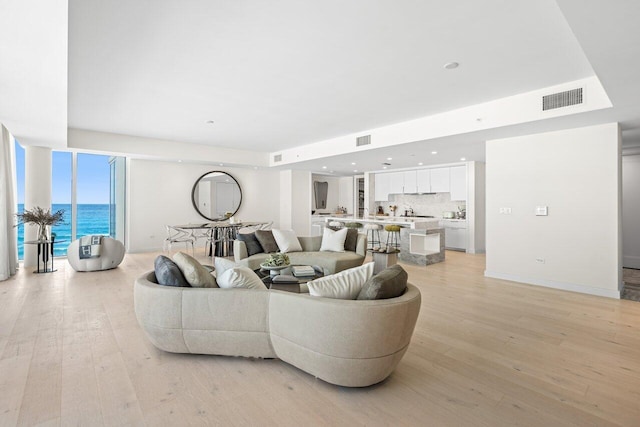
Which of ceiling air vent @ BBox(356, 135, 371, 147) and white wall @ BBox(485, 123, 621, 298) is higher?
ceiling air vent @ BBox(356, 135, 371, 147)

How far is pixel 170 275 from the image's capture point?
2.63 metres

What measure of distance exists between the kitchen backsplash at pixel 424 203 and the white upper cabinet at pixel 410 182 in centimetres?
50

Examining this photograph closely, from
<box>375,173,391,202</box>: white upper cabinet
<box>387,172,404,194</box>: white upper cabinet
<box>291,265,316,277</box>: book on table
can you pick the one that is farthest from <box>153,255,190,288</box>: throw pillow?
<box>375,173,391,202</box>: white upper cabinet

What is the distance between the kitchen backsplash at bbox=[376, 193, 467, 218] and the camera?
30.6ft

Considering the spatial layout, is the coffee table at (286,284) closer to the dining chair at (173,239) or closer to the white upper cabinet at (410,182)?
the dining chair at (173,239)

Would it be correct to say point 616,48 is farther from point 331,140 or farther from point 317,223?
point 317,223

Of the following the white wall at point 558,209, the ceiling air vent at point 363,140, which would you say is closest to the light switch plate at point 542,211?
the white wall at point 558,209

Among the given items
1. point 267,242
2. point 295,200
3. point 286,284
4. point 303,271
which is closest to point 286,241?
point 267,242

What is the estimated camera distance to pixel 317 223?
10773 mm

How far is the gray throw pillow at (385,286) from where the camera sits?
2.17m

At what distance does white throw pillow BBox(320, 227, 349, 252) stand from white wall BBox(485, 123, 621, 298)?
250 centimetres

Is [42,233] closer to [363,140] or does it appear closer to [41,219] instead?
[41,219]

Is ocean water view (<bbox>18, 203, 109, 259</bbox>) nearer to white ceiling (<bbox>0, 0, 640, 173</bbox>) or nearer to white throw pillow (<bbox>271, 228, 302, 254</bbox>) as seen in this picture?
white ceiling (<bbox>0, 0, 640, 173</bbox>)

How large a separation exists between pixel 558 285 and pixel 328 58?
460 cm
